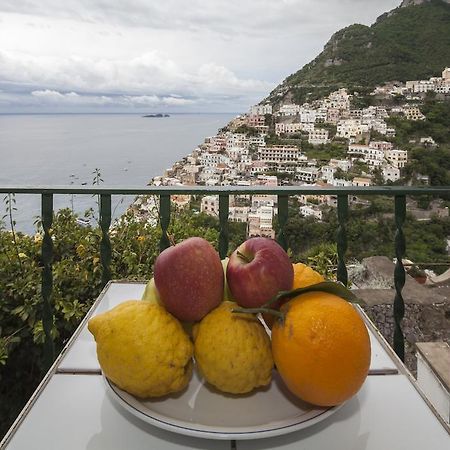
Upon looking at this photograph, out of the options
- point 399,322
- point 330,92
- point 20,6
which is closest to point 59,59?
point 20,6

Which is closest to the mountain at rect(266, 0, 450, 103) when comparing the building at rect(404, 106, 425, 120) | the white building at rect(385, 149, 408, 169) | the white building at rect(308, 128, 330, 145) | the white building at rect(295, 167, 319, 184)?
the building at rect(404, 106, 425, 120)

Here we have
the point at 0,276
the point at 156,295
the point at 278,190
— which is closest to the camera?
the point at 156,295

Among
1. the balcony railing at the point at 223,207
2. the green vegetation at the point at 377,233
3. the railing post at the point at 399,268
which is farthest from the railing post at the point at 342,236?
the green vegetation at the point at 377,233

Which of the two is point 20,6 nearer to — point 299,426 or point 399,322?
point 399,322

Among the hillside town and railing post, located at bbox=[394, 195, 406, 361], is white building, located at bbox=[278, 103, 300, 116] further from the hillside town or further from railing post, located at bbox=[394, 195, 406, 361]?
railing post, located at bbox=[394, 195, 406, 361]

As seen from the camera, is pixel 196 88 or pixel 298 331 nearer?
pixel 298 331

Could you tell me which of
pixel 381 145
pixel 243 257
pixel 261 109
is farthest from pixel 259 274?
pixel 261 109
